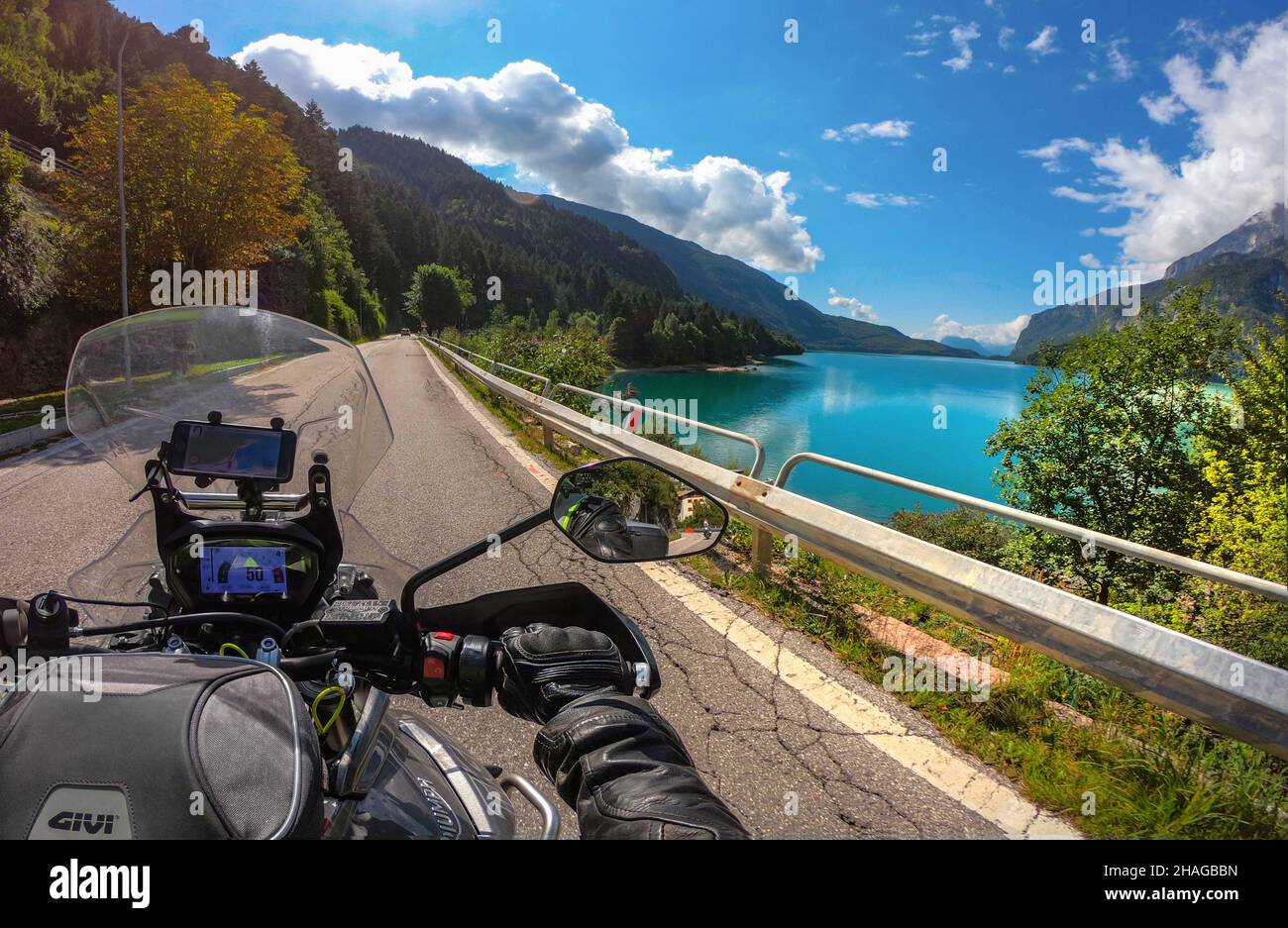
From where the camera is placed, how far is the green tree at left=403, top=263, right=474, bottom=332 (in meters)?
81.8

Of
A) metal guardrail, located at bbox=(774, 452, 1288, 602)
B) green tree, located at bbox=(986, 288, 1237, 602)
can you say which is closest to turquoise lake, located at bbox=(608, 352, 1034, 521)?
green tree, located at bbox=(986, 288, 1237, 602)

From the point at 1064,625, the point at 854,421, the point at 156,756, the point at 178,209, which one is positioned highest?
the point at 178,209

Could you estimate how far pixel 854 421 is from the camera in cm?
7238

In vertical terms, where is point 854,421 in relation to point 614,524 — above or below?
above

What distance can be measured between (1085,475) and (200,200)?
1572 inches

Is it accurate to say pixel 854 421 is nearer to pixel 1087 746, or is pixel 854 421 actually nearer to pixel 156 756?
pixel 1087 746

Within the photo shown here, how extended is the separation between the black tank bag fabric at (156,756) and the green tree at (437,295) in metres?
85.6

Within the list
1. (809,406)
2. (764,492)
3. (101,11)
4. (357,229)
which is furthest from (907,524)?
(101,11)

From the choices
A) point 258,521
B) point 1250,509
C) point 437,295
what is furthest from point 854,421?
point 258,521

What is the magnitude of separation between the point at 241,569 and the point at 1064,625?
2840 millimetres

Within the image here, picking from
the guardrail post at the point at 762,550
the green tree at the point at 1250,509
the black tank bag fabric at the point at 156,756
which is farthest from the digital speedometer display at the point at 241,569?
the green tree at the point at 1250,509

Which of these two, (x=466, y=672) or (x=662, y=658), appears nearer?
(x=466, y=672)

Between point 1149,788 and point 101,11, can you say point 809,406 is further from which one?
point 101,11

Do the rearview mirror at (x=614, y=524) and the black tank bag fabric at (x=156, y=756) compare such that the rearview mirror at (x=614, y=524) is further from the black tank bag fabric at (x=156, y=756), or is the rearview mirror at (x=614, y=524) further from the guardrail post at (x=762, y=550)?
the guardrail post at (x=762, y=550)
